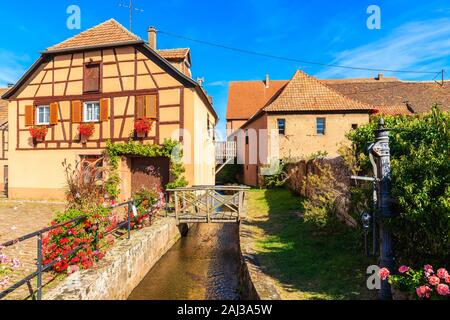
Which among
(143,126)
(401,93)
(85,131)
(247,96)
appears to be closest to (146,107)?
(143,126)

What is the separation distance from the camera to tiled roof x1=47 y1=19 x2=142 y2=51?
1405cm

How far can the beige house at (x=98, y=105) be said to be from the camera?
13.4 m

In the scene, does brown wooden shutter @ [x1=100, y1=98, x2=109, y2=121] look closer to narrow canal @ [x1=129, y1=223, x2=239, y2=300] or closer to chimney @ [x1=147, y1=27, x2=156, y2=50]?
chimney @ [x1=147, y1=27, x2=156, y2=50]

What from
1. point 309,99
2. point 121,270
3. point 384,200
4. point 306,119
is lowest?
point 121,270

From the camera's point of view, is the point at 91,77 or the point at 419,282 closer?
the point at 419,282

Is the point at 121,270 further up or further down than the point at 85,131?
further down

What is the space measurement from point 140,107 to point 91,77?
3.31 metres

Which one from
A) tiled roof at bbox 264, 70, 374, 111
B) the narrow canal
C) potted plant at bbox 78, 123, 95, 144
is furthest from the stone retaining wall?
tiled roof at bbox 264, 70, 374, 111

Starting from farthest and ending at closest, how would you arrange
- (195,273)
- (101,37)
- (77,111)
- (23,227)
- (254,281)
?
(101,37) → (77,111) → (23,227) → (195,273) → (254,281)

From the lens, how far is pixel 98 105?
14430 mm

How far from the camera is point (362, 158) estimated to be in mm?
5926

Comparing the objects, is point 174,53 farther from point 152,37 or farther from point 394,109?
point 394,109

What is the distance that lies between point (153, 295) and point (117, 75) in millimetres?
11313

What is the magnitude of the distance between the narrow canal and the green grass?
4.11ft
